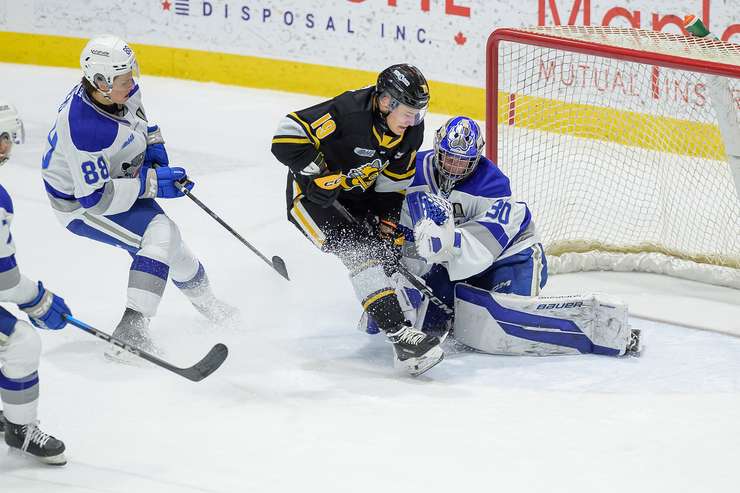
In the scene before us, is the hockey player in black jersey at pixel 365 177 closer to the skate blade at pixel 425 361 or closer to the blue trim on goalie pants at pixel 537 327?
the skate blade at pixel 425 361

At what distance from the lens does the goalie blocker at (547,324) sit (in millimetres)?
3582

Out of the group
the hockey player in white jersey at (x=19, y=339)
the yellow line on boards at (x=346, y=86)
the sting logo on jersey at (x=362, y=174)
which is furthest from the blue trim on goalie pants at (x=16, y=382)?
the yellow line on boards at (x=346, y=86)

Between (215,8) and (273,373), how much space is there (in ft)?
13.8

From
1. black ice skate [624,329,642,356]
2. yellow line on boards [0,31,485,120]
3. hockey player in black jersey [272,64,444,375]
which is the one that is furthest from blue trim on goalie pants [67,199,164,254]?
yellow line on boards [0,31,485,120]

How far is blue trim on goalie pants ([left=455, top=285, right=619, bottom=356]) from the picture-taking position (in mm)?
3594

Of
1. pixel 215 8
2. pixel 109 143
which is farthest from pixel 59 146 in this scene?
pixel 215 8

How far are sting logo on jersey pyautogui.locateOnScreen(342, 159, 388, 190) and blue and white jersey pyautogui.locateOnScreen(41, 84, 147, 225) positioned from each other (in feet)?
2.10

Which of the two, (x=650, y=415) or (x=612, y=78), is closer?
(x=650, y=415)

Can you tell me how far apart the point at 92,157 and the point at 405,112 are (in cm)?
93

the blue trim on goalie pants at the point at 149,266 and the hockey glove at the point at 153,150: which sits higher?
the hockey glove at the point at 153,150

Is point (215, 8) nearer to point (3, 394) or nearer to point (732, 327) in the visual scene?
point (732, 327)

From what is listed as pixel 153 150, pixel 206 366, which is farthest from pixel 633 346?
pixel 153 150

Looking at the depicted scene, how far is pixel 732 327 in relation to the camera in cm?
391

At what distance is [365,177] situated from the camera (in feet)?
12.0
